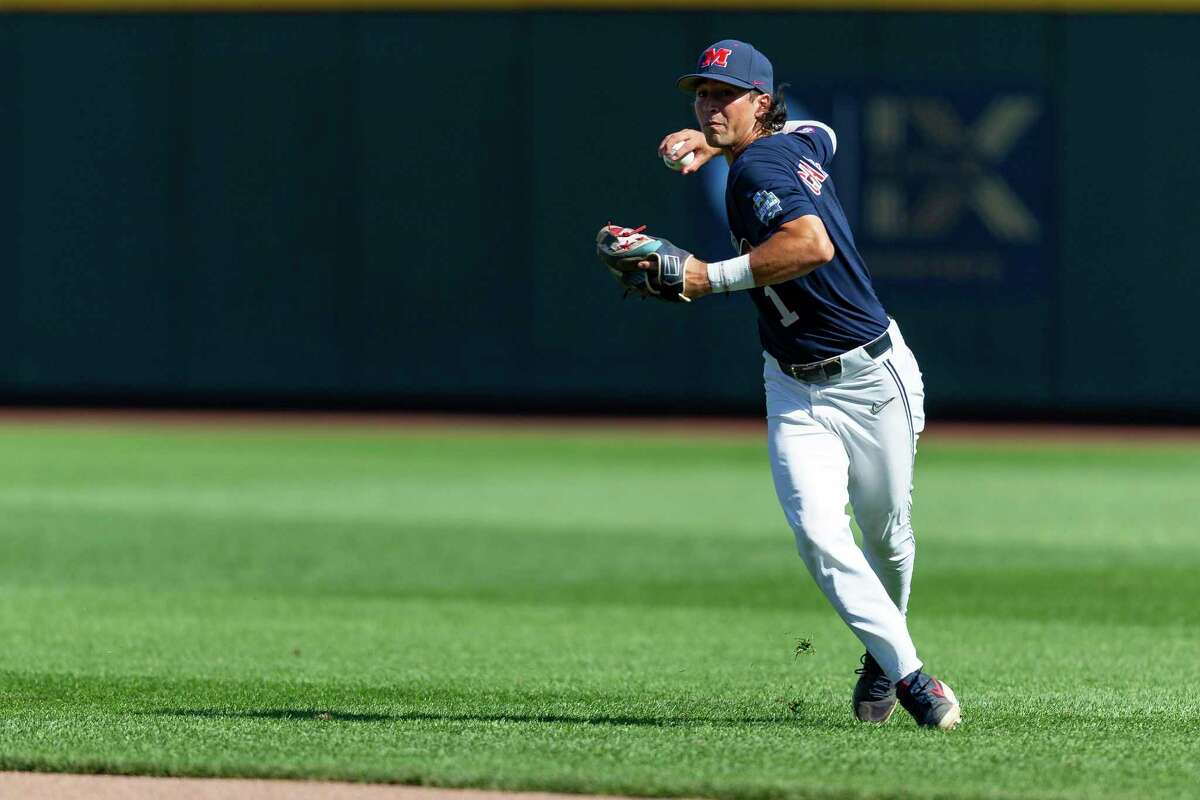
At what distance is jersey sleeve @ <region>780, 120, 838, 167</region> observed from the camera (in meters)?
7.00

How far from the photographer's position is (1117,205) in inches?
1065

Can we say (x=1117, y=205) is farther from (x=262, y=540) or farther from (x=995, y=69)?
(x=262, y=540)

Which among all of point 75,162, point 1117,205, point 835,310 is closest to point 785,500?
point 835,310

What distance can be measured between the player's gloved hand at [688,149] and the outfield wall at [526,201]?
19.9 m

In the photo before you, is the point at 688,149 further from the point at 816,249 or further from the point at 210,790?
the point at 210,790

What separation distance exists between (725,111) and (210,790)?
9.38 feet

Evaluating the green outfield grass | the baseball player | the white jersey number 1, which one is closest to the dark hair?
the baseball player

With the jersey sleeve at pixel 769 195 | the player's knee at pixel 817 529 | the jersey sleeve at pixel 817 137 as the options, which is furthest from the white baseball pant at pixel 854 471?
the jersey sleeve at pixel 817 137

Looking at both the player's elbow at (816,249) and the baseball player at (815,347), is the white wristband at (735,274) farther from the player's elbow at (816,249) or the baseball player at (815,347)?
the player's elbow at (816,249)

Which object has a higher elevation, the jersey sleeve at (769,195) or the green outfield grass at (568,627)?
the jersey sleeve at (769,195)

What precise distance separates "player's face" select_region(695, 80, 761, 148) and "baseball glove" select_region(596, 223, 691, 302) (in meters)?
0.51

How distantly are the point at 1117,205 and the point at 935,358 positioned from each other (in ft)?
10.5

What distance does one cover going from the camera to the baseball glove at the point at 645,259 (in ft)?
21.6

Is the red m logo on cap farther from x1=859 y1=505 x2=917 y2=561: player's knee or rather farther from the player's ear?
x1=859 y1=505 x2=917 y2=561: player's knee
